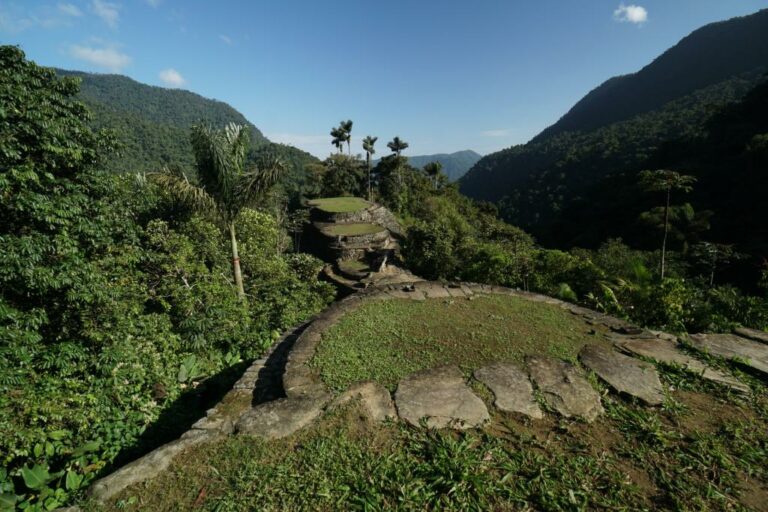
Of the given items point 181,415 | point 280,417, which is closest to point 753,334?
point 280,417

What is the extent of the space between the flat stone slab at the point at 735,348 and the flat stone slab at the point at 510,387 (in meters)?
2.95

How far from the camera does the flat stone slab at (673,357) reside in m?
4.02

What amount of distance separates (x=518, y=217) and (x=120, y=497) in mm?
69930

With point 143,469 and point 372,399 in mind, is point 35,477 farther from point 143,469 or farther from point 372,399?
point 372,399

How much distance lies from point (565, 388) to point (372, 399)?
7.39ft

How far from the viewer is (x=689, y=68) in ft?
290

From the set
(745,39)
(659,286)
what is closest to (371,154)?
(659,286)

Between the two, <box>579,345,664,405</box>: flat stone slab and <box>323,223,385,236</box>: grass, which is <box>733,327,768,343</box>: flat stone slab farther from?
<box>323,223,385,236</box>: grass

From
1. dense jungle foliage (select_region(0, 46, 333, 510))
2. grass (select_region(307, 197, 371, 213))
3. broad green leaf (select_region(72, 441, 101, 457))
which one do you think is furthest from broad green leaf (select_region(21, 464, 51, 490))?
grass (select_region(307, 197, 371, 213))

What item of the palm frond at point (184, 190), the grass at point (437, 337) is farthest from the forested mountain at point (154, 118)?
the grass at point (437, 337)

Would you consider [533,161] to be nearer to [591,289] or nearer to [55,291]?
[591,289]

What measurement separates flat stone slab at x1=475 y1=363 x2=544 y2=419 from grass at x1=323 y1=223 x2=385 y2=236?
1791 cm

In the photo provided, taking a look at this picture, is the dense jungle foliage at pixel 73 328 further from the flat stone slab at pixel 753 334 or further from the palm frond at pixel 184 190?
the flat stone slab at pixel 753 334

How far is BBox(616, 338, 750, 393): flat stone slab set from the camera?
4023 mm
